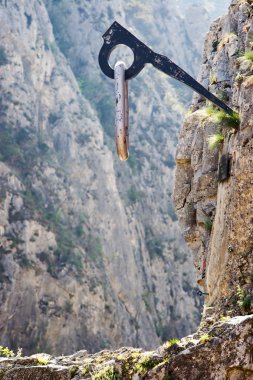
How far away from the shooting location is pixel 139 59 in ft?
30.1

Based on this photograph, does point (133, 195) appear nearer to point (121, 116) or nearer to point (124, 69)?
point (124, 69)

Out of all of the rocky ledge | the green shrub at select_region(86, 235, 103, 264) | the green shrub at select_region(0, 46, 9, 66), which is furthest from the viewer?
the green shrub at select_region(0, 46, 9, 66)

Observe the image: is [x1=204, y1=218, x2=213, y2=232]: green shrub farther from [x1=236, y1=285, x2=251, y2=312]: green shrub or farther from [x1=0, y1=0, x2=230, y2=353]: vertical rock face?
[x1=0, y1=0, x2=230, y2=353]: vertical rock face

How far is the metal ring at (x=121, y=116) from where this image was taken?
8.71 meters

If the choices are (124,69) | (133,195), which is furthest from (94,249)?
(124,69)

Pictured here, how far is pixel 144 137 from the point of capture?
5416 cm

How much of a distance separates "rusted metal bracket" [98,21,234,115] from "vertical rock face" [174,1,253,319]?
0.84 m

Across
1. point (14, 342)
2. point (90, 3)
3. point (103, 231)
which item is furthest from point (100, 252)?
point (90, 3)

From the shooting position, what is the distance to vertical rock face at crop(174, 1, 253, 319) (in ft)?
28.2

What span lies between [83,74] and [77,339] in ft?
101

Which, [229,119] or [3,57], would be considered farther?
[3,57]

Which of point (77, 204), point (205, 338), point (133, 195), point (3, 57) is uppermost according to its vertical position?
point (3, 57)

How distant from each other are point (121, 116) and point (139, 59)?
3.66 ft

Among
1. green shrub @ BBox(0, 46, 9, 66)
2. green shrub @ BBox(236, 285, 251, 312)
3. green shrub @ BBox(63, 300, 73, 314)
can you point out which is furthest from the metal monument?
green shrub @ BBox(0, 46, 9, 66)
